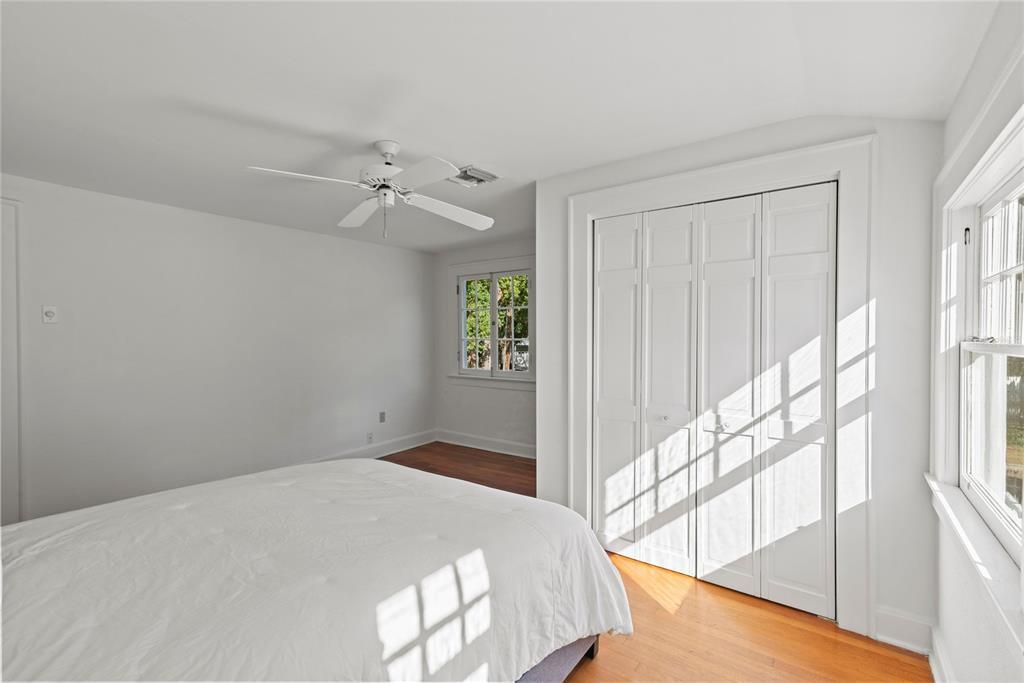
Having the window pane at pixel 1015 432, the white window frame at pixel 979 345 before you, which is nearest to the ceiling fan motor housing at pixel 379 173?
the white window frame at pixel 979 345

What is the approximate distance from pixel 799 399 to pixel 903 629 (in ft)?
3.51

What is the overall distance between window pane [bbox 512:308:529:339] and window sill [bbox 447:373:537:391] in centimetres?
51

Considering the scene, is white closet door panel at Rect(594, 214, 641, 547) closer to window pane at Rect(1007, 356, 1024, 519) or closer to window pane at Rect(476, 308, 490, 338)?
window pane at Rect(1007, 356, 1024, 519)

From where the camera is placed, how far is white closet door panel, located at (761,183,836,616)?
7.50 feet

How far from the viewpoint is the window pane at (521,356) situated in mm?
5395

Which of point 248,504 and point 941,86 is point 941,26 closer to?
point 941,86

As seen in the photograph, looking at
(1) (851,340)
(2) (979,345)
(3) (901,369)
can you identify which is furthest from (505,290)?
(2) (979,345)

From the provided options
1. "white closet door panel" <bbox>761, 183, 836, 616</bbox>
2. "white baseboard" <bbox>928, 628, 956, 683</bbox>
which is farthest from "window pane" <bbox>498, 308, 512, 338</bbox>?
"white baseboard" <bbox>928, 628, 956, 683</bbox>

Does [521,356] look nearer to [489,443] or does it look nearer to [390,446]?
[489,443]

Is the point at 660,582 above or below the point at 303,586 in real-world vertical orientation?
below

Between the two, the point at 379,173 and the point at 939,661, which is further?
the point at 379,173

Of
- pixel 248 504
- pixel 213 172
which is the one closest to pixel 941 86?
pixel 248 504

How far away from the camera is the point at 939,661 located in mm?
1888

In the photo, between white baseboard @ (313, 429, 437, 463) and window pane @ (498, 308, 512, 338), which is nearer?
white baseboard @ (313, 429, 437, 463)
